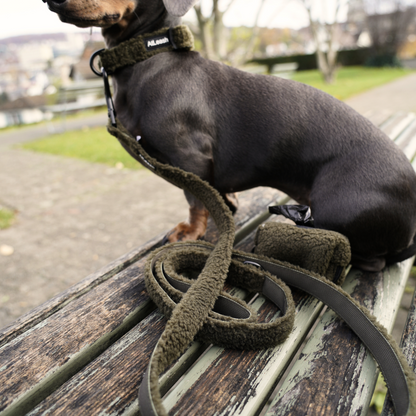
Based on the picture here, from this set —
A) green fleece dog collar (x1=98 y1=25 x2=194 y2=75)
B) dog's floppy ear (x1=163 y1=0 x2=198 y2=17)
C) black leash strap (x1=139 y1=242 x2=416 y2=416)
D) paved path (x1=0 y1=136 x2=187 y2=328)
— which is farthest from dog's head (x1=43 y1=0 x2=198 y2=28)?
→ paved path (x1=0 y1=136 x2=187 y2=328)

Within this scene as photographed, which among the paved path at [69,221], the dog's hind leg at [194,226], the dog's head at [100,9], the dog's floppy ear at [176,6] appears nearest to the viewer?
the dog's head at [100,9]

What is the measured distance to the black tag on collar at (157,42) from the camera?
1.55 meters

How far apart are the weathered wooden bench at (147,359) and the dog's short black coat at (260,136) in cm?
29

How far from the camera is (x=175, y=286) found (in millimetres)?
1288

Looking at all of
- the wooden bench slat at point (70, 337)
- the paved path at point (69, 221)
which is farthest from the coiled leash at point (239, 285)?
the paved path at point (69, 221)

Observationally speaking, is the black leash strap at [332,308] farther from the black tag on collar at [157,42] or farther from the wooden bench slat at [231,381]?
the black tag on collar at [157,42]

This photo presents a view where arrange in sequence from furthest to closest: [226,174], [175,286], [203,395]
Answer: [226,174] → [175,286] → [203,395]

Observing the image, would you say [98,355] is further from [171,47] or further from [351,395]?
[171,47]

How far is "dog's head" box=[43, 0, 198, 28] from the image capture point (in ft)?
4.28

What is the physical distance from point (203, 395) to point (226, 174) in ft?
3.37

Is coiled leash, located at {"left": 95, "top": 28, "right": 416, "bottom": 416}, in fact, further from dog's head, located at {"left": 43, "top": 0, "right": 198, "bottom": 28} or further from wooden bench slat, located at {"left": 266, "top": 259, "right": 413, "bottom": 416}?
dog's head, located at {"left": 43, "top": 0, "right": 198, "bottom": 28}

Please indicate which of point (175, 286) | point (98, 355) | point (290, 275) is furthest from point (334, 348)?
point (98, 355)

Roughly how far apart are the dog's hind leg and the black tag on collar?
28.3 inches

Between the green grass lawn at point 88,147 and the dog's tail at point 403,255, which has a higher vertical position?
the dog's tail at point 403,255
